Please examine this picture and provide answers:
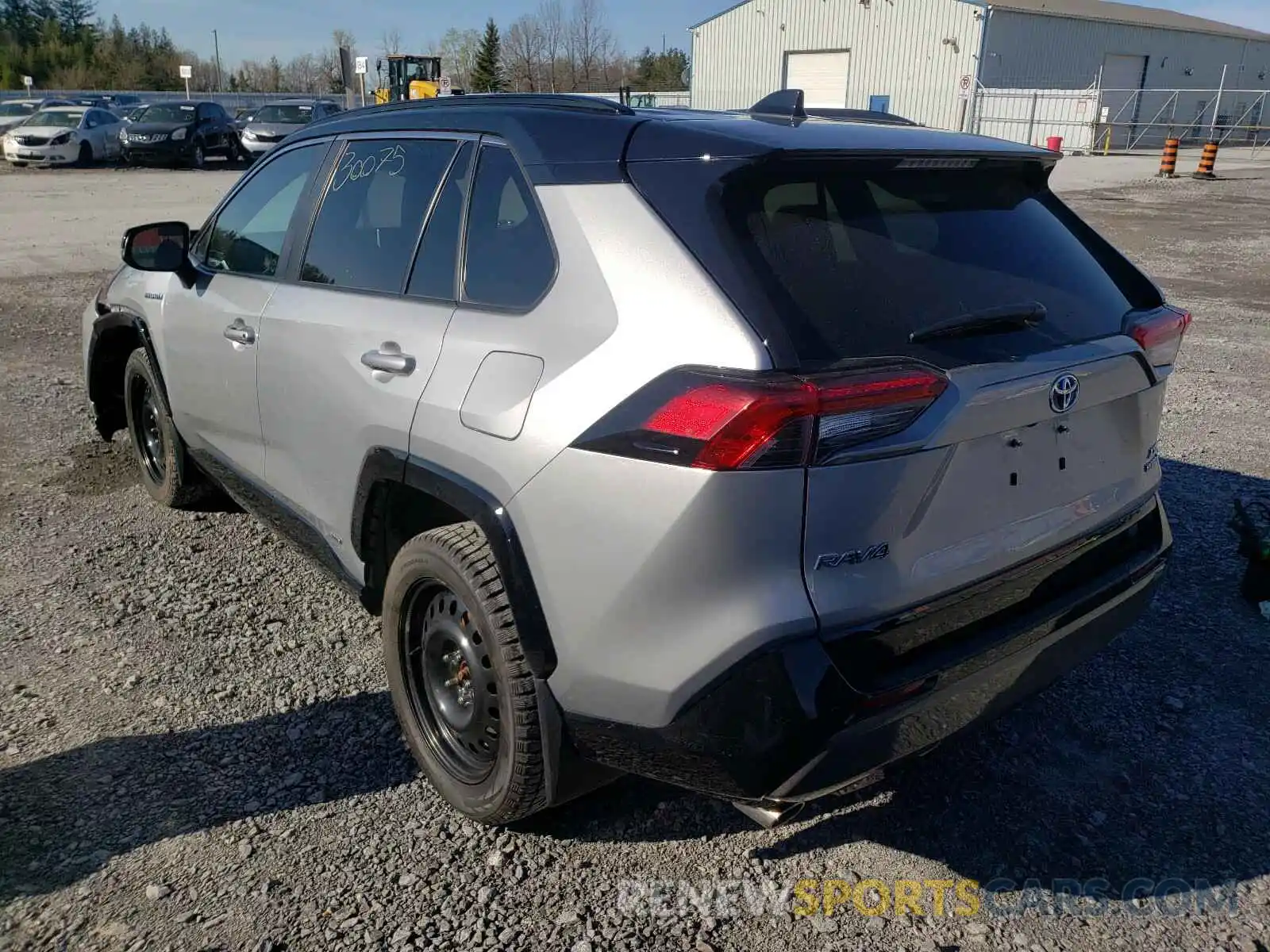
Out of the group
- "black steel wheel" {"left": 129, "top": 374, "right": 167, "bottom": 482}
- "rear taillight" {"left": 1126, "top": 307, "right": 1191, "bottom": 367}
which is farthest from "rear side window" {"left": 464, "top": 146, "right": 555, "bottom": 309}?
"black steel wheel" {"left": 129, "top": 374, "right": 167, "bottom": 482}

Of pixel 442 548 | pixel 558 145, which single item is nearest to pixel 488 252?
pixel 558 145

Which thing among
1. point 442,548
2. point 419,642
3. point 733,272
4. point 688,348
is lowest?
point 419,642

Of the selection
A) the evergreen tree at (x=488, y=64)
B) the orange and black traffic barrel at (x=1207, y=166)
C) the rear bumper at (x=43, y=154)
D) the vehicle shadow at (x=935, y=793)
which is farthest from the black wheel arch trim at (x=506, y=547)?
the evergreen tree at (x=488, y=64)

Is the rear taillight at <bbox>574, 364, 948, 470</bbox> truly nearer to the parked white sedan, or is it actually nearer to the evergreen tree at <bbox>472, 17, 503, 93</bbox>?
the parked white sedan

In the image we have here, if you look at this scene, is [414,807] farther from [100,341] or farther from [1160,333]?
[100,341]

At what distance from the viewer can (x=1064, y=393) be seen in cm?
238

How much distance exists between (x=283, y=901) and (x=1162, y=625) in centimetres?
324

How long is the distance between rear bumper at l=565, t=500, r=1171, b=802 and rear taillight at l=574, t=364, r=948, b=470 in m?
0.40

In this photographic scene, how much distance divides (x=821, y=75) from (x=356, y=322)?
48.0m

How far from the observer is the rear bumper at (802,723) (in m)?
2.06

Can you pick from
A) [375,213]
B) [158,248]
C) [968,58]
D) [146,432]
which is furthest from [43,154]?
[968,58]

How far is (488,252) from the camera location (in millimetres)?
2684

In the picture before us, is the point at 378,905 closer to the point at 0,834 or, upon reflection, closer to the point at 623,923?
the point at 623,923

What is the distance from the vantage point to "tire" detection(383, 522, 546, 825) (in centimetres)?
244
